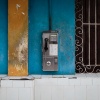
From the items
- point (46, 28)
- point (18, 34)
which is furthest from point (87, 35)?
point (18, 34)

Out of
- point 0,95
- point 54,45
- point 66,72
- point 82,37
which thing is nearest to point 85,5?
point 82,37

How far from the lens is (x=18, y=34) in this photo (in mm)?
4336

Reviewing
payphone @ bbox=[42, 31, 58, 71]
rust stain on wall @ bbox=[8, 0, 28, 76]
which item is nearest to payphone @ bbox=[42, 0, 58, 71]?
payphone @ bbox=[42, 31, 58, 71]

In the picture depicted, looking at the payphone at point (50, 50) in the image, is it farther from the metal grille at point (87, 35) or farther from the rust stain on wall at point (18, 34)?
the metal grille at point (87, 35)

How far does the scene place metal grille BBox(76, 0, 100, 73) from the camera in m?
4.55

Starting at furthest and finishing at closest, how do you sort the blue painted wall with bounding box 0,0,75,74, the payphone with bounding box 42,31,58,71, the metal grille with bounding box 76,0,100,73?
1. the metal grille with bounding box 76,0,100,73
2. the blue painted wall with bounding box 0,0,75,74
3. the payphone with bounding box 42,31,58,71

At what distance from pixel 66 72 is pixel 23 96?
83 centimetres

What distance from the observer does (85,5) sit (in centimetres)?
457

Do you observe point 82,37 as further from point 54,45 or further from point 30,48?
point 30,48

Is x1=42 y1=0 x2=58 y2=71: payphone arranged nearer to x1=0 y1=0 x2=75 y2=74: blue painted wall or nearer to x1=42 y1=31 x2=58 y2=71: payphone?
x1=42 y1=31 x2=58 y2=71: payphone

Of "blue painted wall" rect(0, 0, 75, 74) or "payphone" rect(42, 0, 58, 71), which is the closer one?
"payphone" rect(42, 0, 58, 71)

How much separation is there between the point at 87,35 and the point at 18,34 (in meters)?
1.17

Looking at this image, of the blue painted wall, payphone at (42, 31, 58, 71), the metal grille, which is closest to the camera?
payphone at (42, 31, 58, 71)

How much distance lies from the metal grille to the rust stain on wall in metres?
0.89
